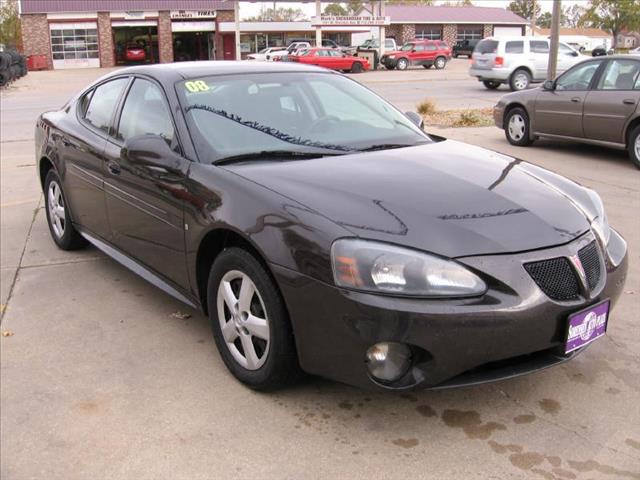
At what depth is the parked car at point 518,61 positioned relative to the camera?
73.2ft

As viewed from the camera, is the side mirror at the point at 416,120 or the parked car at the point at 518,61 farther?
the parked car at the point at 518,61

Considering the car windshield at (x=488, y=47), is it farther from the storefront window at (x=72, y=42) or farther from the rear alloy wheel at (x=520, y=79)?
the storefront window at (x=72, y=42)

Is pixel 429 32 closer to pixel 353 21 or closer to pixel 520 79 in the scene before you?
pixel 353 21

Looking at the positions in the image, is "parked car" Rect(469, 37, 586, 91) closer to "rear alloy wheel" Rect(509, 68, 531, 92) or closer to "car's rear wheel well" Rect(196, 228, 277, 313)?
"rear alloy wheel" Rect(509, 68, 531, 92)

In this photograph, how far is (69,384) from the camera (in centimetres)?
346

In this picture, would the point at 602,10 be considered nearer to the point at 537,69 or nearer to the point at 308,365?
the point at 537,69

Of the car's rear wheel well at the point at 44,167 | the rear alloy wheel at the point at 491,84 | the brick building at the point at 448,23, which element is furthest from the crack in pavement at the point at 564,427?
the brick building at the point at 448,23

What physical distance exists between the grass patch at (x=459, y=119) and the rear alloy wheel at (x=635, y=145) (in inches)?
196

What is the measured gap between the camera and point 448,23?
2463 inches

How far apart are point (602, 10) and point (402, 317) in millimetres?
61233

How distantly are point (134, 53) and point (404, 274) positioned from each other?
5148 centimetres

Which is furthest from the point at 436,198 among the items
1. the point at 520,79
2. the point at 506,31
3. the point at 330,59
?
the point at 506,31

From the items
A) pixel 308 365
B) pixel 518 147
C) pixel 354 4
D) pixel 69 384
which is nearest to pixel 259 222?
pixel 308 365

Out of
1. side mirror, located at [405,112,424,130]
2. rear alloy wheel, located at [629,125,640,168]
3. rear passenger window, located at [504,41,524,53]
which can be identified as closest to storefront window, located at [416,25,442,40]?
rear passenger window, located at [504,41,524,53]
